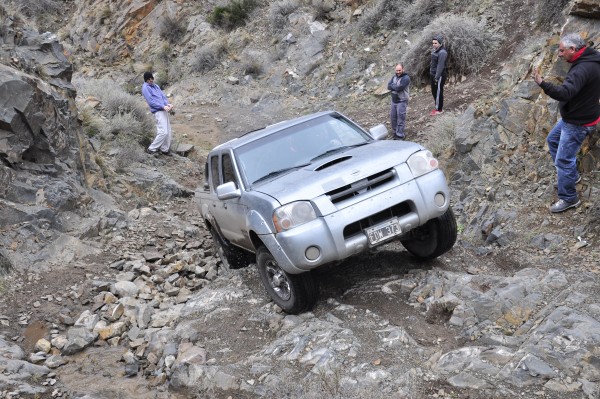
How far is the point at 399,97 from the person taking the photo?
1262cm

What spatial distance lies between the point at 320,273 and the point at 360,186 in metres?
1.58

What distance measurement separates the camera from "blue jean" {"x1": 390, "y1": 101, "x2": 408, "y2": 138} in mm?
12703

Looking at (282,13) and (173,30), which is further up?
(173,30)

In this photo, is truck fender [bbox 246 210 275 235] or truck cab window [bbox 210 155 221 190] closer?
truck fender [bbox 246 210 275 235]

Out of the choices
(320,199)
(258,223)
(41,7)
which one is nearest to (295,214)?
(320,199)

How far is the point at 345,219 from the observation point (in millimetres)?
5023

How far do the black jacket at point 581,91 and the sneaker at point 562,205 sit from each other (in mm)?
956

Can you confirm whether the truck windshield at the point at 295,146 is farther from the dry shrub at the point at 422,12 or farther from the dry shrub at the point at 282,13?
the dry shrub at the point at 282,13

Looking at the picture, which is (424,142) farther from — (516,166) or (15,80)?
(15,80)

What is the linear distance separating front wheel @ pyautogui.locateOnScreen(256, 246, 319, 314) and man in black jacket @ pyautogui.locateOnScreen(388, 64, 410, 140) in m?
7.78

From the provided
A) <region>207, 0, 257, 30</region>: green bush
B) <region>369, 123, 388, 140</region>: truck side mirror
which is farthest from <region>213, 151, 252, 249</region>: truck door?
<region>207, 0, 257, 30</region>: green bush

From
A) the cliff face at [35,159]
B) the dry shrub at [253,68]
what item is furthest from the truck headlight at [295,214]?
the dry shrub at [253,68]

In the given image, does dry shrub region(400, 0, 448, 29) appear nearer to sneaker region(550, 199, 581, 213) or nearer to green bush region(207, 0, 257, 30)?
green bush region(207, 0, 257, 30)

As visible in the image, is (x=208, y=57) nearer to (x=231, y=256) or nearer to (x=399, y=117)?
(x=399, y=117)
